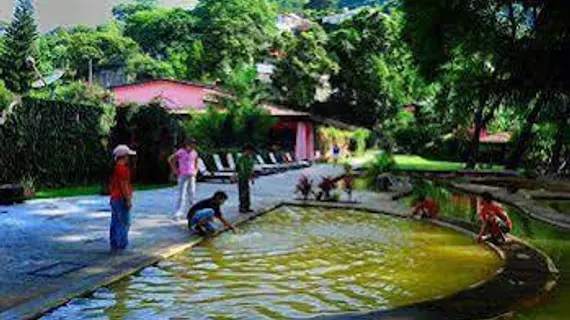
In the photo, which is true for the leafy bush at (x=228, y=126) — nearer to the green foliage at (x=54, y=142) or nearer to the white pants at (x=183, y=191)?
the green foliage at (x=54, y=142)

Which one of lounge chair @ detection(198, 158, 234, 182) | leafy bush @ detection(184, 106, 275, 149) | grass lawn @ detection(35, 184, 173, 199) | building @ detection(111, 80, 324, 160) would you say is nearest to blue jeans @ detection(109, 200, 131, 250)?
grass lawn @ detection(35, 184, 173, 199)

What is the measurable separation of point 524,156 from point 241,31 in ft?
111

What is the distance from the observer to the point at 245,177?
54.6ft

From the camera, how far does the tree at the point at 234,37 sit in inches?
2682

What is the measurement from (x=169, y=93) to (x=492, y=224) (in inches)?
1452

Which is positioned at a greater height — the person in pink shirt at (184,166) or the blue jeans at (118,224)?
the person in pink shirt at (184,166)

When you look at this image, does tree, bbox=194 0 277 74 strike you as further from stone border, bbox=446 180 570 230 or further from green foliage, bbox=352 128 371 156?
stone border, bbox=446 180 570 230

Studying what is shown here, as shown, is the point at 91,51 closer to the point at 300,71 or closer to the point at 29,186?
the point at 300,71

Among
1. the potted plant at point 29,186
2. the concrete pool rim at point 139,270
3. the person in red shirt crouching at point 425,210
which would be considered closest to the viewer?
the concrete pool rim at point 139,270

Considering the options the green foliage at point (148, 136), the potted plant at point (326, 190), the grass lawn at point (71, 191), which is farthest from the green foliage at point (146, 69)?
the potted plant at point (326, 190)

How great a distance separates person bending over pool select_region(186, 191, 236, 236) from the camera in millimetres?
13062

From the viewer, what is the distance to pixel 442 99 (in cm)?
4497

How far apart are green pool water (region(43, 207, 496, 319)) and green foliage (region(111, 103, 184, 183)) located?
981cm

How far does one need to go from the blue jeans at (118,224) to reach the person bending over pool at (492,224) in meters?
6.10
